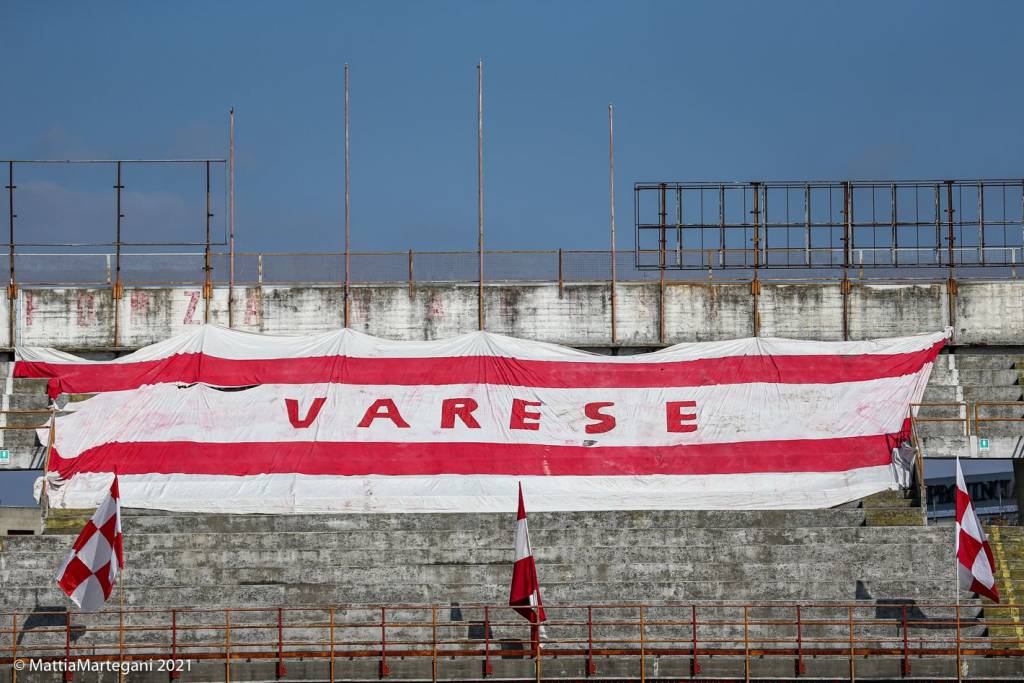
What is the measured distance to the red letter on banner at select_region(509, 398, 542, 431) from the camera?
3659 centimetres

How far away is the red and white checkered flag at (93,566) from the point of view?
1092 inches

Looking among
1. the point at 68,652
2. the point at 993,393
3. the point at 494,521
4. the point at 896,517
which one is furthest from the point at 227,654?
the point at 993,393

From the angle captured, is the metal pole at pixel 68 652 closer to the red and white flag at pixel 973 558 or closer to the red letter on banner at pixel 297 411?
the red letter on banner at pixel 297 411

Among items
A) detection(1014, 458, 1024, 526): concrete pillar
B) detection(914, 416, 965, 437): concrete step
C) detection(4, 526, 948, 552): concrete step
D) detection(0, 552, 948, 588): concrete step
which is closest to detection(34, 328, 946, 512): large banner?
detection(914, 416, 965, 437): concrete step

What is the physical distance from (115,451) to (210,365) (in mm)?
3618

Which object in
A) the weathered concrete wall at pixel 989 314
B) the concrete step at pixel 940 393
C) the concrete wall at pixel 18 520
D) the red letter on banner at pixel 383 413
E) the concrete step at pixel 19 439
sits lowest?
the concrete wall at pixel 18 520

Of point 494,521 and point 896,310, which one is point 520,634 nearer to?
point 494,521

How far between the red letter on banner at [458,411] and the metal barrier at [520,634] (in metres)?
7.10

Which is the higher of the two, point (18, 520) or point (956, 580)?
point (956, 580)

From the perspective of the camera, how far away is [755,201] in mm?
42125

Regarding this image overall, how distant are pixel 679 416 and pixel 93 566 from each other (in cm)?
1476

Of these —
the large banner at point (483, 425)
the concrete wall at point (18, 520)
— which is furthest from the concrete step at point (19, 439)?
the concrete wall at point (18, 520)

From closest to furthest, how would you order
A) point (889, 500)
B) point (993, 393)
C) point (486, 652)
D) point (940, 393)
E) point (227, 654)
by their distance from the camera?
point (227, 654)
point (486, 652)
point (889, 500)
point (940, 393)
point (993, 393)

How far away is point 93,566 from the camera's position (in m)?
27.8
